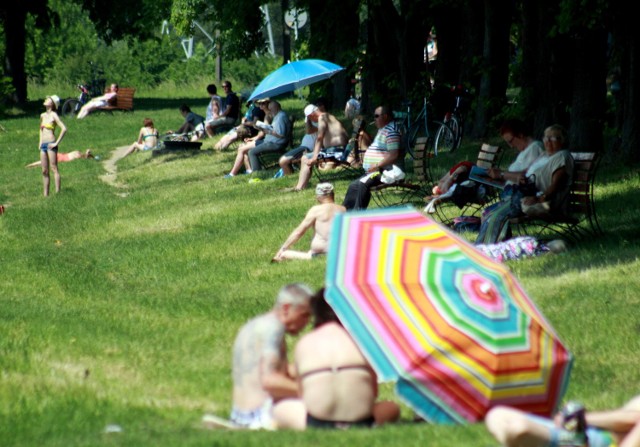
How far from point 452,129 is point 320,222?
1055cm

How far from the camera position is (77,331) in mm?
10984

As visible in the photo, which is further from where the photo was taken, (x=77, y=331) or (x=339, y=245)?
(x=77, y=331)

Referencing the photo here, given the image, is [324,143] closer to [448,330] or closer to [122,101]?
[448,330]

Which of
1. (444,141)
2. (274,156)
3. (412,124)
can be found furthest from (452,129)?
(274,156)

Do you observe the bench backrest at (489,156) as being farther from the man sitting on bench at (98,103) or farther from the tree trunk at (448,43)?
the man sitting on bench at (98,103)

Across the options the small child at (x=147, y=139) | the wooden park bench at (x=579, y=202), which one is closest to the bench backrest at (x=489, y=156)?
the wooden park bench at (x=579, y=202)

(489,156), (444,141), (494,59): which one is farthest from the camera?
(444,141)

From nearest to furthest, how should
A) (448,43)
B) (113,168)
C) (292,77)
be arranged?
(292,77), (448,43), (113,168)

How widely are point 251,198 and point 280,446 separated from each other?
15.1 m

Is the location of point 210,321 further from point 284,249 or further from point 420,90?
point 420,90

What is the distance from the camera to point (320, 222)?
46.4 feet

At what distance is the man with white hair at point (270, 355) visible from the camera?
6.79 meters

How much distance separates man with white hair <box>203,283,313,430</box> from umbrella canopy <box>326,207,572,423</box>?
230 mm

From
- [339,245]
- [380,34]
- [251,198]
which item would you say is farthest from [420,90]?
[339,245]
